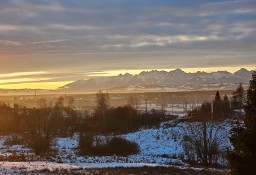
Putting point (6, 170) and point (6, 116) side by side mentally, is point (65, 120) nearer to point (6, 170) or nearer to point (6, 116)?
point (6, 116)

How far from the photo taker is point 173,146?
52.0m

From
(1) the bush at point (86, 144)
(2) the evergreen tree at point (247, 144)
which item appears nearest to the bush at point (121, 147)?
(1) the bush at point (86, 144)

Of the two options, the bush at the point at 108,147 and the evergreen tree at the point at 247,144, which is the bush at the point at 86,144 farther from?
the evergreen tree at the point at 247,144

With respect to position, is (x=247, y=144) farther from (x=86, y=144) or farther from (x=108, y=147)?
(x=86, y=144)

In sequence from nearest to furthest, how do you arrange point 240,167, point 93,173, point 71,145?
point 240,167
point 93,173
point 71,145

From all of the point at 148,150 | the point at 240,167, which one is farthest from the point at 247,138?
the point at 148,150

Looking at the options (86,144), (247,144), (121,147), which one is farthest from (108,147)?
(247,144)

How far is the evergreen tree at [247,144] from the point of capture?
11148 millimetres

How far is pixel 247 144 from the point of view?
11.2 m

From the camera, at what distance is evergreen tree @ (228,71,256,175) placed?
11.1 meters

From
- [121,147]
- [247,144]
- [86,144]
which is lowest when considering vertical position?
[121,147]

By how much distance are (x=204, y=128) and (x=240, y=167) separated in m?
30.7

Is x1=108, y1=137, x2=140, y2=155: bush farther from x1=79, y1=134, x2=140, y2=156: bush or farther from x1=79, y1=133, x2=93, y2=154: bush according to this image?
x1=79, y1=133, x2=93, y2=154: bush

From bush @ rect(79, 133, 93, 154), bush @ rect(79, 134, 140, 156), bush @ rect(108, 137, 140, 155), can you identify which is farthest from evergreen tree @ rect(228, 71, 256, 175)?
bush @ rect(79, 133, 93, 154)
